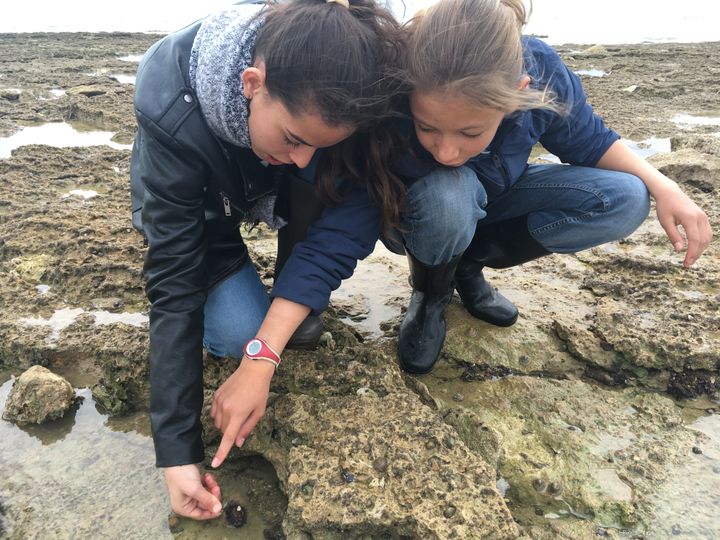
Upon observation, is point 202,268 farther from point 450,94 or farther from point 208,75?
point 450,94

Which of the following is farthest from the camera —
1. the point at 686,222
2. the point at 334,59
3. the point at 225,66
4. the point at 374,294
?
the point at 374,294

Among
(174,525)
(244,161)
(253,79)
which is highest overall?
(253,79)

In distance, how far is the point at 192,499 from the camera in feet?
4.77

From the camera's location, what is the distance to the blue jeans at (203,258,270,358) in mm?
1888

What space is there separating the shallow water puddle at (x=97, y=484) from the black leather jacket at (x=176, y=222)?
19 centimetres

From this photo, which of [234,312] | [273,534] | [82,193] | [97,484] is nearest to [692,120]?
[234,312]

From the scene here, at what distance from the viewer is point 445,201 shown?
175 centimetres

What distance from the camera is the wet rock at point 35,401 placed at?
1.77 meters

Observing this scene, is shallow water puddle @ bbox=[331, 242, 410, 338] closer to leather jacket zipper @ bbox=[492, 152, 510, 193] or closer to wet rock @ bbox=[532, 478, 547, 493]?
leather jacket zipper @ bbox=[492, 152, 510, 193]

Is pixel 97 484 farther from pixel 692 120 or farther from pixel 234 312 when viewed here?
pixel 692 120

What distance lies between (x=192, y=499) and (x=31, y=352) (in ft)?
3.33

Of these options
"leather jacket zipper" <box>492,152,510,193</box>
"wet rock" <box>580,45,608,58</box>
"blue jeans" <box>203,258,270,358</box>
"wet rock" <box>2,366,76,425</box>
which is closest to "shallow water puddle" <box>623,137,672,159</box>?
"leather jacket zipper" <box>492,152,510,193</box>

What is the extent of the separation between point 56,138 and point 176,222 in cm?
372

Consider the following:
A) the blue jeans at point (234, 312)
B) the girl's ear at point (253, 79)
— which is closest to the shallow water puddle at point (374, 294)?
the blue jeans at point (234, 312)
